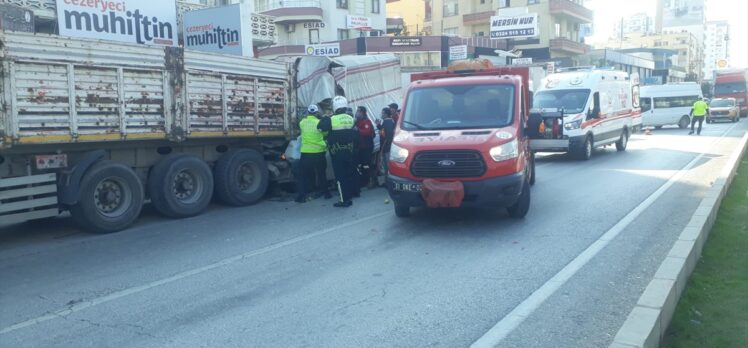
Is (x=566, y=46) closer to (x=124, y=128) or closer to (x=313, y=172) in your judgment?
→ (x=313, y=172)

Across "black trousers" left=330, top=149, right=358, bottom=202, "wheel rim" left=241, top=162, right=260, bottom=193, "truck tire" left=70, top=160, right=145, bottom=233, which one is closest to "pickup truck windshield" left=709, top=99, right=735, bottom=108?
Result: "black trousers" left=330, top=149, right=358, bottom=202

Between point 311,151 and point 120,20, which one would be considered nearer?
point 311,151

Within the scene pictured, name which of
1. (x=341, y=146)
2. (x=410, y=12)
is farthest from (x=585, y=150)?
(x=410, y=12)

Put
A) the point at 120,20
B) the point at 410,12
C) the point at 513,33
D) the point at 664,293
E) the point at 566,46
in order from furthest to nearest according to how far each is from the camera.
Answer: the point at 410,12
the point at 566,46
the point at 513,33
the point at 120,20
the point at 664,293

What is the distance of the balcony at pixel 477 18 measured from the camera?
5334 cm

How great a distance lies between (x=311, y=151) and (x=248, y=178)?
135 centimetres

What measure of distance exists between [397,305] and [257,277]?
1815mm

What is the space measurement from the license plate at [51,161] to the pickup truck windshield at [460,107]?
16.1 feet

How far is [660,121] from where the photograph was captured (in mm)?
34719

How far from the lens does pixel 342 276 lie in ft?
22.7

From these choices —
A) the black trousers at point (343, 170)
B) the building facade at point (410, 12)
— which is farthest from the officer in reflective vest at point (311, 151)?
the building facade at point (410, 12)

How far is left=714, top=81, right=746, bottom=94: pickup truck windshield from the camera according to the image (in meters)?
47.5

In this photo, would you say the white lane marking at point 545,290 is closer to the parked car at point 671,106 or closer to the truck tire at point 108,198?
the truck tire at point 108,198

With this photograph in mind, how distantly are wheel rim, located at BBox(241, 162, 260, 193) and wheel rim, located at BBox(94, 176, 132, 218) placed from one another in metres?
2.53
